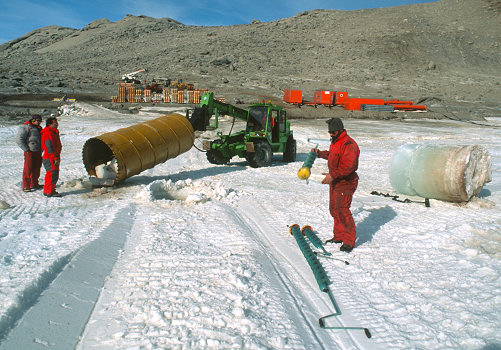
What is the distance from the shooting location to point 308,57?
6688 cm

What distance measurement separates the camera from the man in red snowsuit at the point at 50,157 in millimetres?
7609

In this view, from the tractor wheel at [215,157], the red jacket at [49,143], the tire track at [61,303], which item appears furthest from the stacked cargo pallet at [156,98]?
the tire track at [61,303]

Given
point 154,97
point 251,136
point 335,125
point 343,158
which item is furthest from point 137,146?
point 154,97

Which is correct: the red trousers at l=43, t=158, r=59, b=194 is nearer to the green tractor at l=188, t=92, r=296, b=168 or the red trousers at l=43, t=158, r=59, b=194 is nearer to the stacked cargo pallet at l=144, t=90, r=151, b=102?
the green tractor at l=188, t=92, r=296, b=168

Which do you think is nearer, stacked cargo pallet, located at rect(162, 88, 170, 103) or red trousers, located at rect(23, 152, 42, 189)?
red trousers, located at rect(23, 152, 42, 189)

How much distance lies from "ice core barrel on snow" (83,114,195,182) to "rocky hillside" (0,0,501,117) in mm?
25768

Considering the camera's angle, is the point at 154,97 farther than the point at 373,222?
Yes

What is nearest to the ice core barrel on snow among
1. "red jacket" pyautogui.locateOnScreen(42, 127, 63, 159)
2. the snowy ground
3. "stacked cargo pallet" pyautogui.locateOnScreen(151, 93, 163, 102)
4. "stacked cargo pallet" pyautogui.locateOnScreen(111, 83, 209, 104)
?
the snowy ground

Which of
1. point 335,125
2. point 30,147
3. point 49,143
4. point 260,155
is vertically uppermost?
point 335,125

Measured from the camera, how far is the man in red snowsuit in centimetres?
761

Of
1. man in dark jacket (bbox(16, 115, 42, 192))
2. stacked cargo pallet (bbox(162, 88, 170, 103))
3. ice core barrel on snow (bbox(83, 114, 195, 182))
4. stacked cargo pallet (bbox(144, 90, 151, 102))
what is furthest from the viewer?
stacked cargo pallet (bbox(144, 90, 151, 102))

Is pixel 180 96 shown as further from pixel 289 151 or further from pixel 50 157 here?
pixel 50 157

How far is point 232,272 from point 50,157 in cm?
525

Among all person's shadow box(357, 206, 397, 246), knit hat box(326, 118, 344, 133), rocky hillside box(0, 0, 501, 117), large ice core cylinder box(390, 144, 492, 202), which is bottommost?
person's shadow box(357, 206, 397, 246)
